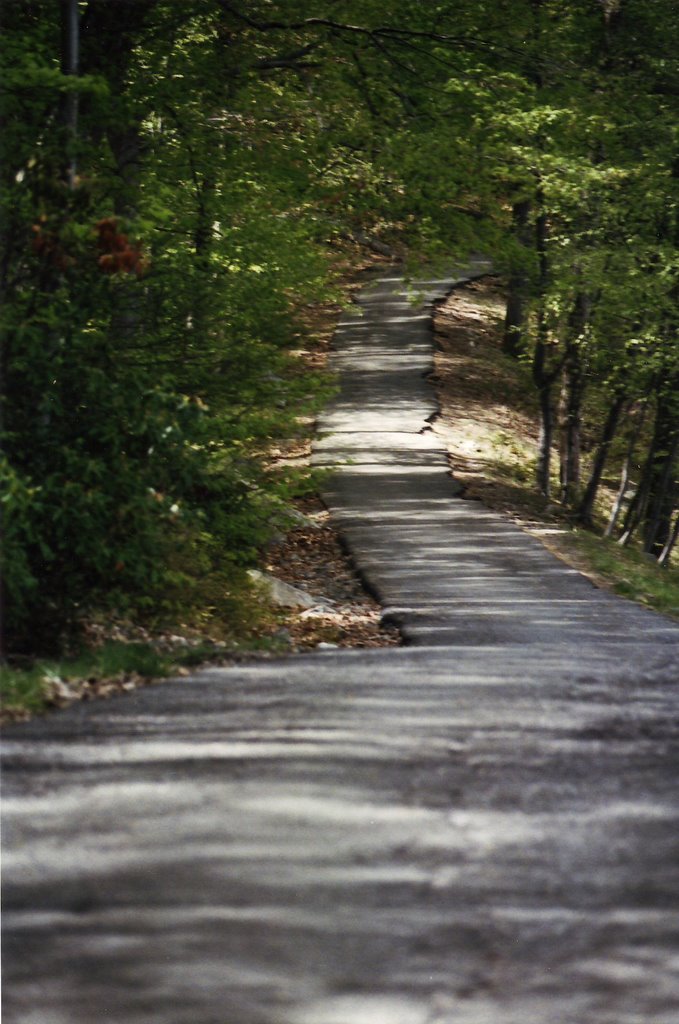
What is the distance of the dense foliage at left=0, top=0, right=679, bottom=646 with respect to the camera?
31.2 ft

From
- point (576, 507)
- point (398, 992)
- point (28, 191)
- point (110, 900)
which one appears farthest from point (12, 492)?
point (576, 507)

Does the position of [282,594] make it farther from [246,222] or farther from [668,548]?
[668,548]

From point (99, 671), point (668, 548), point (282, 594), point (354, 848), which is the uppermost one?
point (354, 848)

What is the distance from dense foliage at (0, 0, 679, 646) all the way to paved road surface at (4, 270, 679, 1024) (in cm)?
179

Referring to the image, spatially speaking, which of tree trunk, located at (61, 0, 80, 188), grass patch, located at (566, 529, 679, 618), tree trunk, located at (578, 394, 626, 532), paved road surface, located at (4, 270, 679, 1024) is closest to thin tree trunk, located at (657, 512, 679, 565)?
tree trunk, located at (578, 394, 626, 532)

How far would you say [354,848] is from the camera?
5023mm

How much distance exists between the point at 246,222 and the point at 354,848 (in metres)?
10.3

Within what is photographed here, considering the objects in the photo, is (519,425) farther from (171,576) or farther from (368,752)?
(368,752)

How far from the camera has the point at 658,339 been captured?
740 inches

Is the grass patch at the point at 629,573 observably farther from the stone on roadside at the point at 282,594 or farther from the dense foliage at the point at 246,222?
the stone on roadside at the point at 282,594

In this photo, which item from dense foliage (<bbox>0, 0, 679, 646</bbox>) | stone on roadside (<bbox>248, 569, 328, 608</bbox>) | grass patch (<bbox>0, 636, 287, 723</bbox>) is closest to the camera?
grass patch (<bbox>0, 636, 287, 723</bbox>)

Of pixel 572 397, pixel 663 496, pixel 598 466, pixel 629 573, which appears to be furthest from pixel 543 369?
pixel 629 573

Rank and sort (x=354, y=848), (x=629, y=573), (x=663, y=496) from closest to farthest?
(x=354, y=848), (x=629, y=573), (x=663, y=496)

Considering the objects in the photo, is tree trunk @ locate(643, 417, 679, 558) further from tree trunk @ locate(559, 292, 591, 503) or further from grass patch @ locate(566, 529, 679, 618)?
grass patch @ locate(566, 529, 679, 618)
